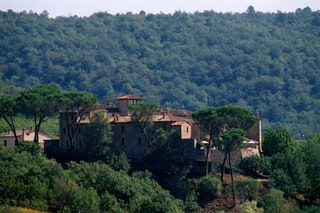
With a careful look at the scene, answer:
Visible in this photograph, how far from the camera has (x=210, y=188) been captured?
8244cm

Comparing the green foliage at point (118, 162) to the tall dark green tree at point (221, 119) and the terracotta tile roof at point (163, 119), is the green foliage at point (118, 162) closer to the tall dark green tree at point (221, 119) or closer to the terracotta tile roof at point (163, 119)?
the terracotta tile roof at point (163, 119)

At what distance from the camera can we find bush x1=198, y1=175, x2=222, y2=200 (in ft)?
270

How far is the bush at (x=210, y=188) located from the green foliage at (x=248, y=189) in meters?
1.58

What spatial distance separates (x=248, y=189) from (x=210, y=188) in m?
2.94

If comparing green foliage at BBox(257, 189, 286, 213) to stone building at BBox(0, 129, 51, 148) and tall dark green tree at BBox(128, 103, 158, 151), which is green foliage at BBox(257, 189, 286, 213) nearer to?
tall dark green tree at BBox(128, 103, 158, 151)

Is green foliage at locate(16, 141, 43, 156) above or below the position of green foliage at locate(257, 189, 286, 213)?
above

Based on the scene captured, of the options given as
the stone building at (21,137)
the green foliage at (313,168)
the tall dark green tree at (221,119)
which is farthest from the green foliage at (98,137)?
the green foliage at (313,168)

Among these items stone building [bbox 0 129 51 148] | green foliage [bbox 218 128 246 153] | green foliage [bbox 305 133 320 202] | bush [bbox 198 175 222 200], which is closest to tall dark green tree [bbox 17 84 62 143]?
stone building [bbox 0 129 51 148]

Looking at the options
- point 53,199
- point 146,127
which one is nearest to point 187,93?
point 146,127

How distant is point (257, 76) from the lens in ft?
654

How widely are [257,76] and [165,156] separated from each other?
11708 cm

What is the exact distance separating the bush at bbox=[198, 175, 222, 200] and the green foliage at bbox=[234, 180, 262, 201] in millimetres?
1578

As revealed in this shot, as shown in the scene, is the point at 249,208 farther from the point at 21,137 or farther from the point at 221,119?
the point at 21,137

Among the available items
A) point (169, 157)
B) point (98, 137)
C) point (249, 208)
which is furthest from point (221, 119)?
point (98, 137)
